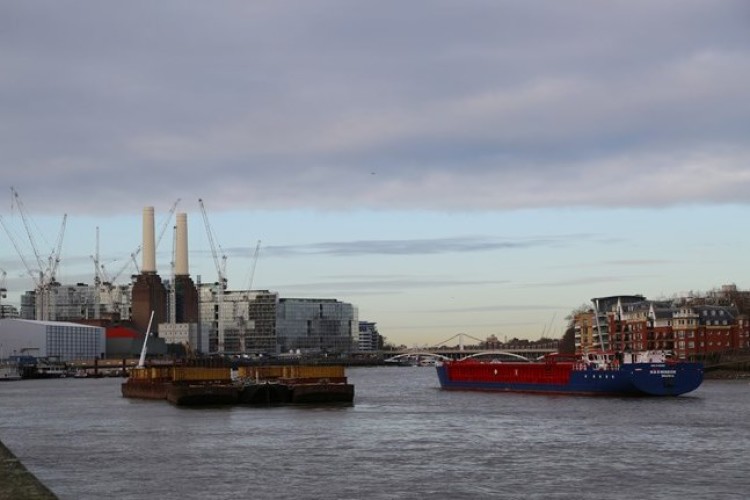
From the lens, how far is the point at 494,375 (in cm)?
10806

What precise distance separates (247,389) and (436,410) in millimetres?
14795

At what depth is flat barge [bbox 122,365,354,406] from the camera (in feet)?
274

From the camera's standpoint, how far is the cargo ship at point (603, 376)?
287 ft

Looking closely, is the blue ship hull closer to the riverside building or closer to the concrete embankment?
the riverside building

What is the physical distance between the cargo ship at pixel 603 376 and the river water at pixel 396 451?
18.7 ft

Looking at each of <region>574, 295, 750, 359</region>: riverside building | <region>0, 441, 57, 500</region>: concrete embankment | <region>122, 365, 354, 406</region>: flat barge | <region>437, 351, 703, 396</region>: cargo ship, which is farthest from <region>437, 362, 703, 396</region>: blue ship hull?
<region>0, 441, 57, 500</region>: concrete embankment

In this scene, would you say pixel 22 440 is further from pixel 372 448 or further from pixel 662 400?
pixel 662 400

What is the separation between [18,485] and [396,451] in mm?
22133

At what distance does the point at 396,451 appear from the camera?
160 ft

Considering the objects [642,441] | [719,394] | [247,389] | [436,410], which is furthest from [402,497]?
[719,394]

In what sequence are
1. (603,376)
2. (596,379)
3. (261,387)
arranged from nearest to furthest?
(261,387) → (603,376) → (596,379)

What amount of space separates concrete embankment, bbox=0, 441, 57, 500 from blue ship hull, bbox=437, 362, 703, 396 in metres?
60.7

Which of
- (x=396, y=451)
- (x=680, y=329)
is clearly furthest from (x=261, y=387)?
(x=680, y=329)

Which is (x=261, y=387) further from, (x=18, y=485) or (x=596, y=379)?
(x=18, y=485)
